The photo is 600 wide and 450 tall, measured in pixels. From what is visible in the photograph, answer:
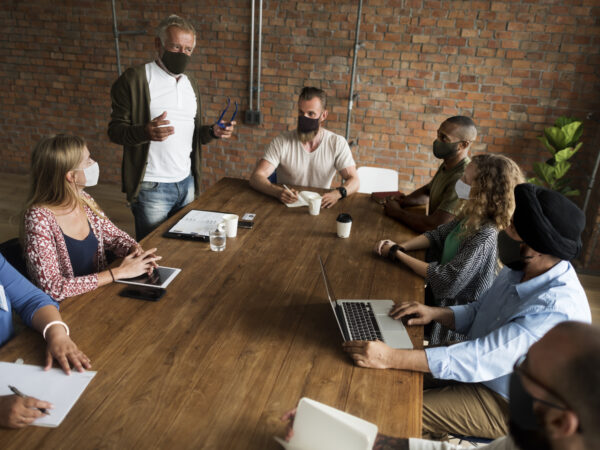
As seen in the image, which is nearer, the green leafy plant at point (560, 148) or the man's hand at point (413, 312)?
the man's hand at point (413, 312)

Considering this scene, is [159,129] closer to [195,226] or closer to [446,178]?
[195,226]

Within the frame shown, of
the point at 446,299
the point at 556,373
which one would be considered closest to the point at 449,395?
the point at 446,299

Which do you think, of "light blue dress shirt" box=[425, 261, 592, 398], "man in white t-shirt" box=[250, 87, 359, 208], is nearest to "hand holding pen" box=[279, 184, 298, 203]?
"man in white t-shirt" box=[250, 87, 359, 208]

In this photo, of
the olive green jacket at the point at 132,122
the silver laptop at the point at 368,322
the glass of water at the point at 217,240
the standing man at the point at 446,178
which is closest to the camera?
the silver laptop at the point at 368,322

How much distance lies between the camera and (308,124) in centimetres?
295

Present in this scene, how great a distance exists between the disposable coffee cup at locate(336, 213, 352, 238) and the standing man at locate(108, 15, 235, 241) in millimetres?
1040

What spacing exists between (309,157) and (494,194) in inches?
57.7

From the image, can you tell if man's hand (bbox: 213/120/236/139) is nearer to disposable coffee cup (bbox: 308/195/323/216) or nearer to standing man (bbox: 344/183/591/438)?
disposable coffee cup (bbox: 308/195/323/216)

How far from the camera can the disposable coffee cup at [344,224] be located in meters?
2.27

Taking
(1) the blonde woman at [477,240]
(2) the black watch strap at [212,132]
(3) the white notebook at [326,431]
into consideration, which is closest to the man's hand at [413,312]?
(1) the blonde woman at [477,240]

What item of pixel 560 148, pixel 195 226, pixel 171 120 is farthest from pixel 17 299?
pixel 560 148

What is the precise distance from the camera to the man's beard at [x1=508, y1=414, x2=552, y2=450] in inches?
30.9

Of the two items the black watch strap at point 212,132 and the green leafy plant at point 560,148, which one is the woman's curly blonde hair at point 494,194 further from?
the green leafy plant at point 560,148

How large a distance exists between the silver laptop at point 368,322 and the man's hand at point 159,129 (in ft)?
4.67
